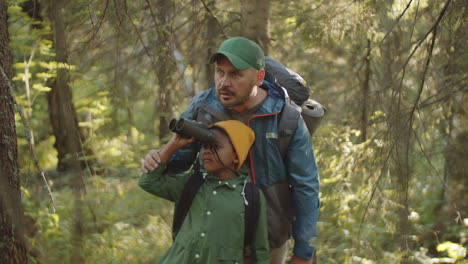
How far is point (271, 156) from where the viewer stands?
278 centimetres

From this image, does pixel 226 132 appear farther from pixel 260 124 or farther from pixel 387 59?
pixel 387 59

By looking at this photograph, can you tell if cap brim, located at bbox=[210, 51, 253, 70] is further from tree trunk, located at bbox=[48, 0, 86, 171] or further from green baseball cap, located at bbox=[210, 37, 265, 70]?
tree trunk, located at bbox=[48, 0, 86, 171]

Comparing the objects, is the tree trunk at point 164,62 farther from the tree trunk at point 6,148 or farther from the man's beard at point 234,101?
the man's beard at point 234,101

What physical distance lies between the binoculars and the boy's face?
5 centimetres

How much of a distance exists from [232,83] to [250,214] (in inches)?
32.0

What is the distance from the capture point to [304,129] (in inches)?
112

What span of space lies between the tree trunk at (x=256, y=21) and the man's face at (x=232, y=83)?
7.31 ft

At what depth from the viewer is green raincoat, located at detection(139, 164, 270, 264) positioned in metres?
2.55

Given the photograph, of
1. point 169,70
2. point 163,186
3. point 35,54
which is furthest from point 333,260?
point 35,54

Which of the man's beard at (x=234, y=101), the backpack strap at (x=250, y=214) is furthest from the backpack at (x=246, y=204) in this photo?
the man's beard at (x=234, y=101)

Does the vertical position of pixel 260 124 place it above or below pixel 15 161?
above

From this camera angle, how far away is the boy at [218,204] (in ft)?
8.38

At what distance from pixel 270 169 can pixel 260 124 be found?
0.29m

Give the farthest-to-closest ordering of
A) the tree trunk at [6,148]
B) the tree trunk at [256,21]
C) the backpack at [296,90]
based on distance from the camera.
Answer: the tree trunk at [256,21] < the tree trunk at [6,148] < the backpack at [296,90]
